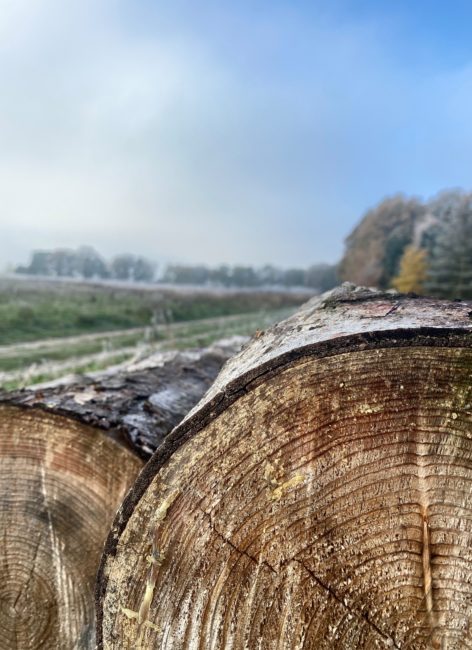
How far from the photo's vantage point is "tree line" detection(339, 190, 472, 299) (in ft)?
94.7

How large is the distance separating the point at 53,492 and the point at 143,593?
0.81m

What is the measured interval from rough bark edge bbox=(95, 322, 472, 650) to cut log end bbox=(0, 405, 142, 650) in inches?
22.3

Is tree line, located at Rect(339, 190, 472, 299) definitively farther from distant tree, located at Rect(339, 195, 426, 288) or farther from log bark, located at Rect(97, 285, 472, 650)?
log bark, located at Rect(97, 285, 472, 650)

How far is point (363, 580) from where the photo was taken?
1.58m

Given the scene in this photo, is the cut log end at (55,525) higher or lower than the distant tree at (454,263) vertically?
lower

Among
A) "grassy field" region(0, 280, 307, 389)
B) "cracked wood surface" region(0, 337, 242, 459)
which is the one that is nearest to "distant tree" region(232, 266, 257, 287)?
"grassy field" region(0, 280, 307, 389)

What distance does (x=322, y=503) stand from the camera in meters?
1.61

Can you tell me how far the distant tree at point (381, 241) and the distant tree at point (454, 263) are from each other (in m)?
6.32

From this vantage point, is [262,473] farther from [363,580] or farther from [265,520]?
[363,580]

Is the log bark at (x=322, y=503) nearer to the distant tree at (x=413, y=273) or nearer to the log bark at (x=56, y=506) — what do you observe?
the log bark at (x=56, y=506)

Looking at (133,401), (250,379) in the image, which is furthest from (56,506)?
(250,379)

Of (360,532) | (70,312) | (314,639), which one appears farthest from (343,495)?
(70,312)

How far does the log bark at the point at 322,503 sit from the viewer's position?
5.10ft

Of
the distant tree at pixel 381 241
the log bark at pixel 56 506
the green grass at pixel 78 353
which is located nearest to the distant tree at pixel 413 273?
the distant tree at pixel 381 241
